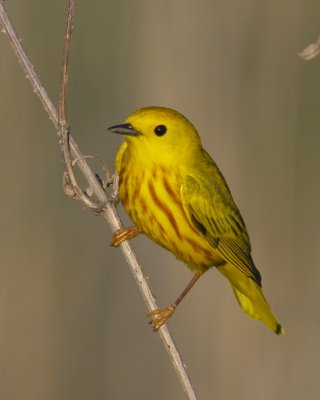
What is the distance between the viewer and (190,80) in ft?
19.1

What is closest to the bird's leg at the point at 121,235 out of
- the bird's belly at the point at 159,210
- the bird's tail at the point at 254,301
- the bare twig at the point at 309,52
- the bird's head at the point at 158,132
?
the bird's belly at the point at 159,210

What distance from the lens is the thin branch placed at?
3.69m

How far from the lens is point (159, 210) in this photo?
177 inches

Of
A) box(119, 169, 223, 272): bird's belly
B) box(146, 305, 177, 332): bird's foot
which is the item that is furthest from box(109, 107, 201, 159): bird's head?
box(146, 305, 177, 332): bird's foot

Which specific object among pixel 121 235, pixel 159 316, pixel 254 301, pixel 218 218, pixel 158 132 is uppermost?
pixel 158 132

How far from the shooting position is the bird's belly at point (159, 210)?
4.48 metres

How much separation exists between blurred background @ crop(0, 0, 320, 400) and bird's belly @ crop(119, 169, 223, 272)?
123 centimetres

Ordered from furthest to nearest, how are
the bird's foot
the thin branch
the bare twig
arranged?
1. the bird's foot
2. the thin branch
3. the bare twig

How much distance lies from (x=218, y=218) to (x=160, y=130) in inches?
23.0

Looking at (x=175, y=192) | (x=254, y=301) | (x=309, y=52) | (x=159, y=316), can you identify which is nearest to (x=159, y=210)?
(x=175, y=192)

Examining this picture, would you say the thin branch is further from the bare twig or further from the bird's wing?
the bare twig

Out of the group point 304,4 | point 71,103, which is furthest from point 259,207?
point 71,103

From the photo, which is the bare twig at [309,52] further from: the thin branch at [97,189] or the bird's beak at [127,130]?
the bird's beak at [127,130]

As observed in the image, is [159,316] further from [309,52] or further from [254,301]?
[309,52]
